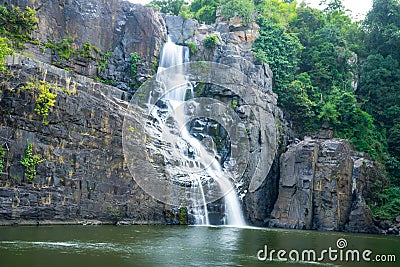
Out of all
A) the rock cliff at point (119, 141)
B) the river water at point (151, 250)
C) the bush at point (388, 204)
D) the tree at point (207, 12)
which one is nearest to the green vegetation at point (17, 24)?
the rock cliff at point (119, 141)

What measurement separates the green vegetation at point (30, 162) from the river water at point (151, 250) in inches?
97.7

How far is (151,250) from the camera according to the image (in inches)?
490

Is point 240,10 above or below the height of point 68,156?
above

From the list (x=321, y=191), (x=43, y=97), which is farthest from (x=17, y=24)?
(x=321, y=191)

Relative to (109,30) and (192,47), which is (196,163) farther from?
(109,30)

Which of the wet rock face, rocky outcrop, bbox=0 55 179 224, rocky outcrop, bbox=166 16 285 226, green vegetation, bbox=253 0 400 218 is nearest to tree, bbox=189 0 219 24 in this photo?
green vegetation, bbox=253 0 400 218

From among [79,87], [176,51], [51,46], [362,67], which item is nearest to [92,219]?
[79,87]

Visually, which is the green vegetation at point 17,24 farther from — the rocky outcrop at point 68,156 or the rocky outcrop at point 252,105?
the rocky outcrop at point 252,105

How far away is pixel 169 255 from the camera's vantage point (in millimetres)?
11664

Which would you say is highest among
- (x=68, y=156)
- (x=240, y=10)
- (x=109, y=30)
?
(x=240, y=10)

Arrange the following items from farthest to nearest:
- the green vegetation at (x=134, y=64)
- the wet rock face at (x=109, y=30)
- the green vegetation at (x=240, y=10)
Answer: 1. the green vegetation at (x=240, y=10)
2. the green vegetation at (x=134, y=64)
3. the wet rock face at (x=109, y=30)

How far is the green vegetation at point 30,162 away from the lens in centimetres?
1798

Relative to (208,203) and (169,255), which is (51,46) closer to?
(208,203)

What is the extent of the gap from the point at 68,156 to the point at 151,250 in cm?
871
